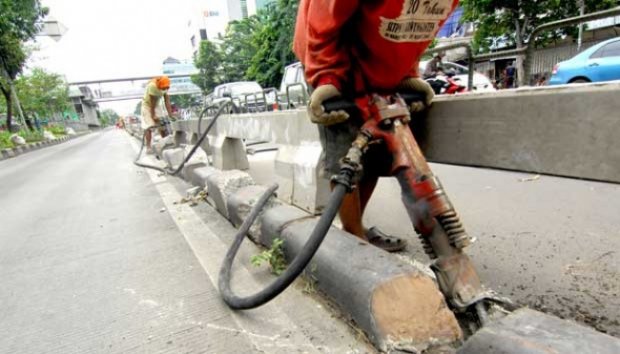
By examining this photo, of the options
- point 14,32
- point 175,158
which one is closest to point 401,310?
point 175,158

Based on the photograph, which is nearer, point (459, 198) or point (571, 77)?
point (459, 198)

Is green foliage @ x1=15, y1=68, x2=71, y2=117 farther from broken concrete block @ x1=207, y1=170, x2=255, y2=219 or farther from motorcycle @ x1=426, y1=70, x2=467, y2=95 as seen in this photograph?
broken concrete block @ x1=207, y1=170, x2=255, y2=219

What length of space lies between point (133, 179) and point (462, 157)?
5.93 m

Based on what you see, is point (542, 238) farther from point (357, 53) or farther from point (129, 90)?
point (129, 90)

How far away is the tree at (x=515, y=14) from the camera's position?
1384cm

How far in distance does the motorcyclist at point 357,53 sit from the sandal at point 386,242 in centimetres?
29

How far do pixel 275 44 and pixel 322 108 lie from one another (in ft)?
73.1

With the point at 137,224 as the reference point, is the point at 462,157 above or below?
above

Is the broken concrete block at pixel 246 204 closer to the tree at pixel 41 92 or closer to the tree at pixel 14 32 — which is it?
the tree at pixel 14 32

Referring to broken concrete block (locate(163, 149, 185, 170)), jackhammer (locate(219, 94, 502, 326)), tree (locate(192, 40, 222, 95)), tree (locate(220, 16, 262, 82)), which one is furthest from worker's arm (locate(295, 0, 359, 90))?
tree (locate(192, 40, 222, 95))

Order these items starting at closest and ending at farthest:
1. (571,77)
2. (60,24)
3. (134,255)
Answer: (134,255), (571,77), (60,24)

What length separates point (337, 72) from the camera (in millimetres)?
1895

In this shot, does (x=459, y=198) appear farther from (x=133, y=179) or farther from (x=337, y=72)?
(x=133, y=179)

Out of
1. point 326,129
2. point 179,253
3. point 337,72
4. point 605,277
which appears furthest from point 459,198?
point 179,253
